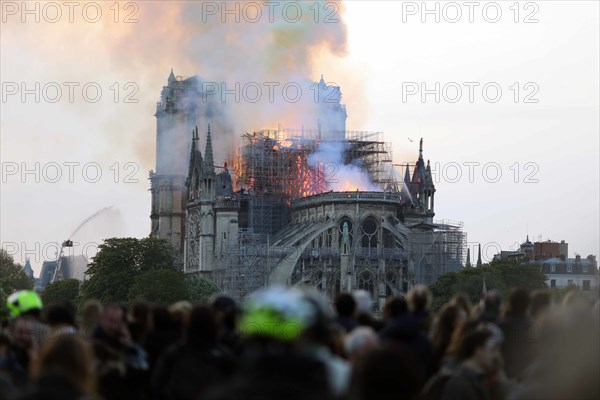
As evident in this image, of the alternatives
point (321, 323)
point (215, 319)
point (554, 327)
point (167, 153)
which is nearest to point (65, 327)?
point (215, 319)

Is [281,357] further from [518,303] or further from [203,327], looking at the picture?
[518,303]

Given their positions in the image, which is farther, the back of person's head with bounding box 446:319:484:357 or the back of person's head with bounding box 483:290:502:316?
the back of person's head with bounding box 483:290:502:316

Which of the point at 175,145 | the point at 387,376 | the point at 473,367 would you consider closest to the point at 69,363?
the point at 387,376

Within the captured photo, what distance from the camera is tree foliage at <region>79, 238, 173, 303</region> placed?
11925cm

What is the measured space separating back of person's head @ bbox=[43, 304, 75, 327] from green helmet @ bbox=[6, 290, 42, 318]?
0.54 m

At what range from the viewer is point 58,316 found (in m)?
20.9

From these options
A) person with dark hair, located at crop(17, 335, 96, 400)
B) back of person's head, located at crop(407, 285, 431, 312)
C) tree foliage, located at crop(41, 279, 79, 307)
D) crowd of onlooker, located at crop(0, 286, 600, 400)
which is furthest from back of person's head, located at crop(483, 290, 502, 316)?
tree foliage, located at crop(41, 279, 79, 307)

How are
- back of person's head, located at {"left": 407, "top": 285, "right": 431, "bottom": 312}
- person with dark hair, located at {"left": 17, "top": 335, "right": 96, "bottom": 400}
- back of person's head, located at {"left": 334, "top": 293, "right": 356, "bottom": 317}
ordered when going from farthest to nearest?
back of person's head, located at {"left": 334, "top": 293, "right": 356, "bottom": 317} < back of person's head, located at {"left": 407, "top": 285, "right": 431, "bottom": 312} < person with dark hair, located at {"left": 17, "top": 335, "right": 96, "bottom": 400}

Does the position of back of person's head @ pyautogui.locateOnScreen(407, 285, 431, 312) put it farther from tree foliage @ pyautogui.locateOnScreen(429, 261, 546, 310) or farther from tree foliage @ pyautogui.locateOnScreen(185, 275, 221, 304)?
tree foliage @ pyautogui.locateOnScreen(185, 275, 221, 304)

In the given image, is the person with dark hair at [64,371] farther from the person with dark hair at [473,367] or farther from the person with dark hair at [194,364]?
the person with dark hair at [473,367]

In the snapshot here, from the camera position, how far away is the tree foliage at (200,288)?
11513 cm

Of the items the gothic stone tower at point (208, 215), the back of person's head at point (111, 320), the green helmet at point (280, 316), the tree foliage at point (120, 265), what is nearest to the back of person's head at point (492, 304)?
the back of person's head at point (111, 320)

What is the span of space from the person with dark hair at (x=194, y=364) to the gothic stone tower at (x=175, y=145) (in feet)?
418

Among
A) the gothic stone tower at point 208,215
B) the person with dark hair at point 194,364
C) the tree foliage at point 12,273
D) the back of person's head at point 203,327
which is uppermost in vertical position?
the gothic stone tower at point 208,215
